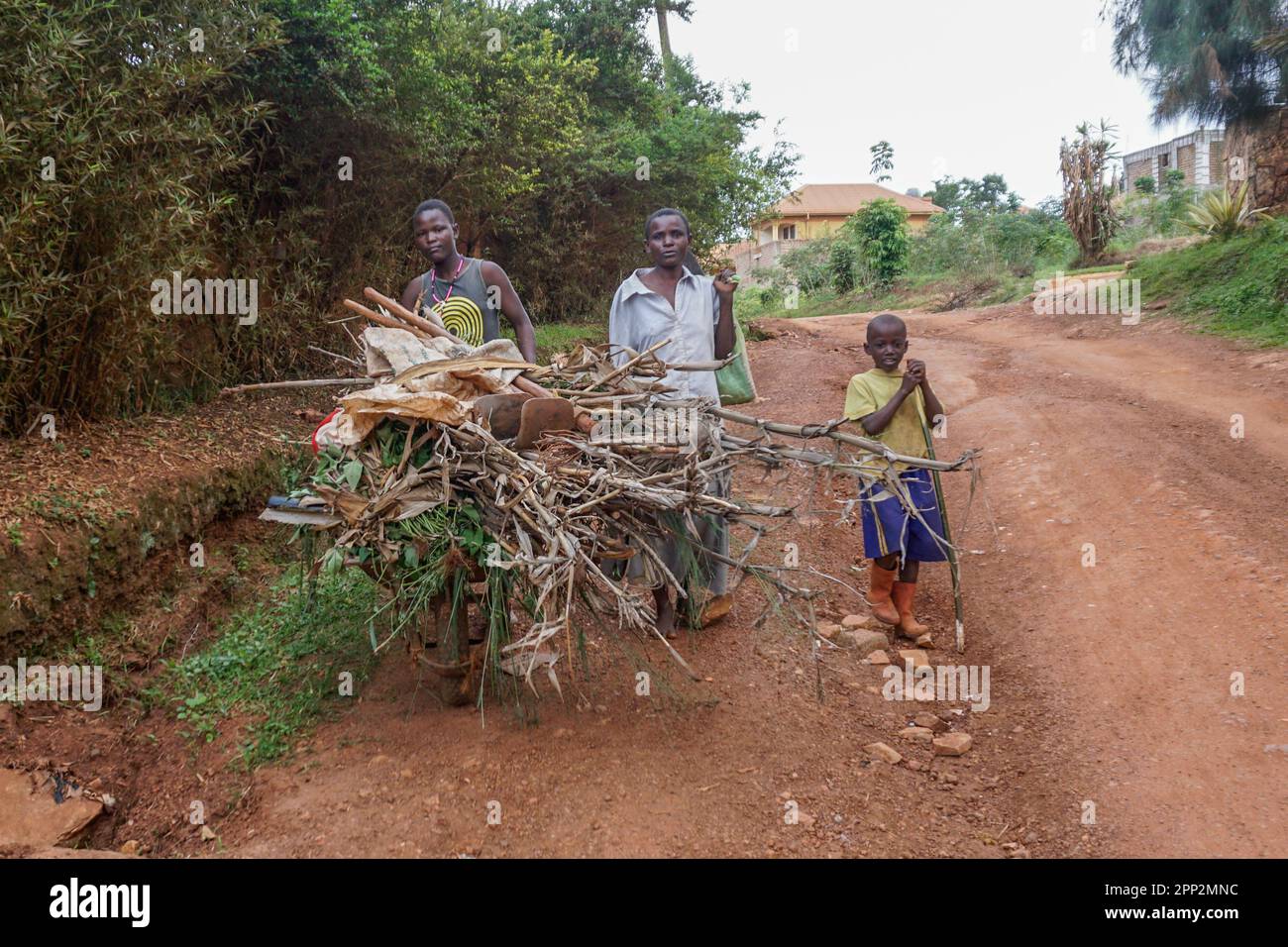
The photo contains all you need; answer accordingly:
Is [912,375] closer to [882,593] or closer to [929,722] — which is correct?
[882,593]

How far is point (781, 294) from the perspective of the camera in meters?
26.8

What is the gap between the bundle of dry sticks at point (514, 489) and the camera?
9.05ft

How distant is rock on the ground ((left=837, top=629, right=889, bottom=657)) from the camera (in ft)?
13.8

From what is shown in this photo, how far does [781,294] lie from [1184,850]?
82.4ft

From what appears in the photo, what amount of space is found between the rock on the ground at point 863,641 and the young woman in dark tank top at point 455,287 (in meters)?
1.92

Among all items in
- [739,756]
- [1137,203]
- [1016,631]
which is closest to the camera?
[739,756]

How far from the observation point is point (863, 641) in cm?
423

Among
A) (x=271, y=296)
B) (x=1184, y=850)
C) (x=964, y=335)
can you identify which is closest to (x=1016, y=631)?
(x=1184, y=850)

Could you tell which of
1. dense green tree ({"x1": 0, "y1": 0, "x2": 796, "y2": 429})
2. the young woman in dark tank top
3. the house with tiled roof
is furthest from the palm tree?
the house with tiled roof

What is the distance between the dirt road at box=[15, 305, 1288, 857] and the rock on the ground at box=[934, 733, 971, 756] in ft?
0.11

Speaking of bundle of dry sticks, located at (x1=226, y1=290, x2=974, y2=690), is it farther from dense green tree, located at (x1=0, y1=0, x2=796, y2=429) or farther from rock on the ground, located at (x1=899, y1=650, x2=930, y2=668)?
dense green tree, located at (x1=0, y1=0, x2=796, y2=429)

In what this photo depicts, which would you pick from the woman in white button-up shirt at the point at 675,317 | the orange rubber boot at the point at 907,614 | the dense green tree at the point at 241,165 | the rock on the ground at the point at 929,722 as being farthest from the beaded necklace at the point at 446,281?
the rock on the ground at the point at 929,722

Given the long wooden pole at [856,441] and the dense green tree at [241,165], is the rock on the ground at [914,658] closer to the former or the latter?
the long wooden pole at [856,441]

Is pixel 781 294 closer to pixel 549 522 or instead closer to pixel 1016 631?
pixel 1016 631
